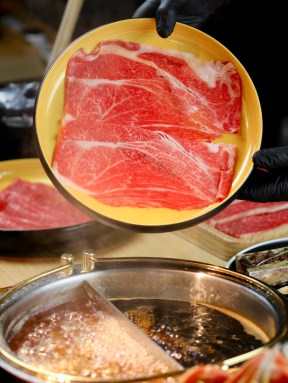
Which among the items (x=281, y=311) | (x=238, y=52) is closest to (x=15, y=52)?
(x=238, y=52)

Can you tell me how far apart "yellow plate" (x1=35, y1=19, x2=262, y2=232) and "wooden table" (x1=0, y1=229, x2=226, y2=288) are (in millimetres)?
425

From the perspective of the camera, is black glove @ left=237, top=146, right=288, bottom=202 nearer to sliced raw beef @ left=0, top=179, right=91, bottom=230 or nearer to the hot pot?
the hot pot

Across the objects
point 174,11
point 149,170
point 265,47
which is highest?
point 265,47

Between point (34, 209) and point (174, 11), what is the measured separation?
1044 mm

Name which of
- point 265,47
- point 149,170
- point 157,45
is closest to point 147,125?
point 149,170

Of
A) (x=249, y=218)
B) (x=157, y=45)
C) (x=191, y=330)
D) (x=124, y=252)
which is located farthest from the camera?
(x=249, y=218)

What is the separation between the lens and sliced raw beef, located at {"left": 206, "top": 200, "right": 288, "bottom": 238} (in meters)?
2.44

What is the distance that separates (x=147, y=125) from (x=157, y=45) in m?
0.27

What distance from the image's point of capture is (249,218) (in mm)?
2584

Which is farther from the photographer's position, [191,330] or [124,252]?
[124,252]

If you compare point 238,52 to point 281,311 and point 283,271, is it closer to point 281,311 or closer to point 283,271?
point 283,271

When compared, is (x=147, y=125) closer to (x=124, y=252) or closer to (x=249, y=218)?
(x=124, y=252)

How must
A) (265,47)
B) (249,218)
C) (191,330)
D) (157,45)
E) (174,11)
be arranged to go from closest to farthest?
(191,330) → (174,11) → (157,45) → (249,218) → (265,47)

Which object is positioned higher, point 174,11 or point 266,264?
point 174,11
